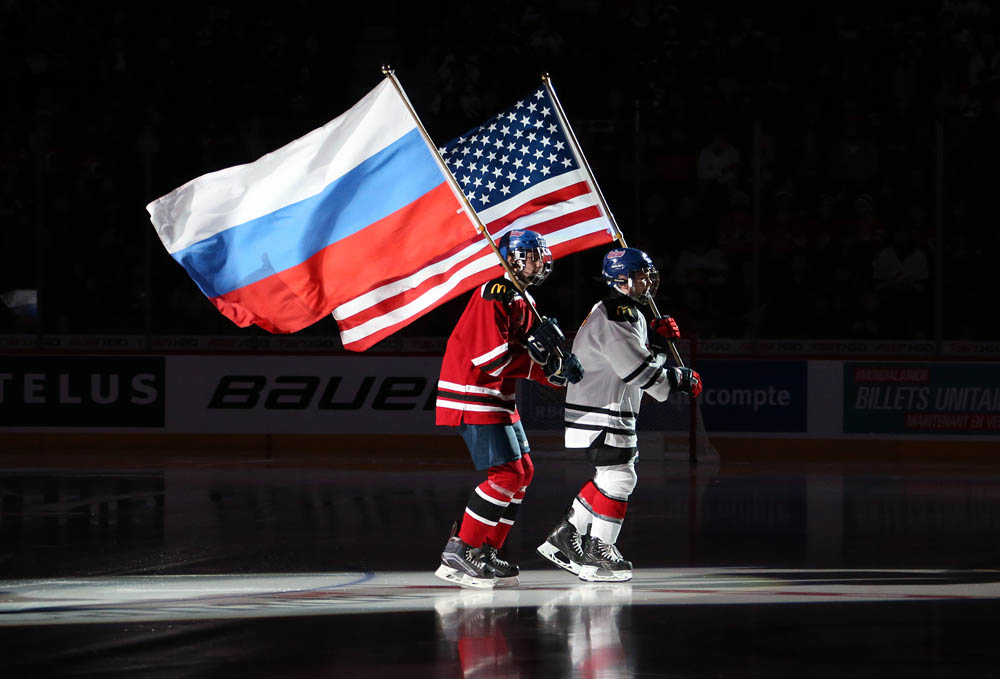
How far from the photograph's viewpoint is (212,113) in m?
20.2

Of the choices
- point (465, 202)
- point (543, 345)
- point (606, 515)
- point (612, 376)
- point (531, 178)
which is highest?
point (531, 178)

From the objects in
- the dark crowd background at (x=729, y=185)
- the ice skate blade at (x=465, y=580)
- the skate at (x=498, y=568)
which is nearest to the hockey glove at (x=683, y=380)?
the skate at (x=498, y=568)

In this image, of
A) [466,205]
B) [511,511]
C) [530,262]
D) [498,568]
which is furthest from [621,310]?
[498,568]

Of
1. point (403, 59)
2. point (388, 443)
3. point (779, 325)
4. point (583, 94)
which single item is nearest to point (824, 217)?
point (779, 325)

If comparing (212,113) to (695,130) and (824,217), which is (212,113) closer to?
(695,130)

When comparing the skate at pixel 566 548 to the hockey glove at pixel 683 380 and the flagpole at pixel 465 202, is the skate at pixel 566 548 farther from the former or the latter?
the flagpole at pixel 465 202

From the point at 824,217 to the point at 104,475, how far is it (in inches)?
315

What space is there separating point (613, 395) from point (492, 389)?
0.77 metres

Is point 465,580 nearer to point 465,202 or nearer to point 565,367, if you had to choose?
point 565,367

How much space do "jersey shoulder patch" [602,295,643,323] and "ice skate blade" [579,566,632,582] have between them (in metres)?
1.42

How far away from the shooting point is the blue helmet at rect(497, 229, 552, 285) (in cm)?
841

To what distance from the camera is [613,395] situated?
8.71 m

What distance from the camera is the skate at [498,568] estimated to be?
852 cm

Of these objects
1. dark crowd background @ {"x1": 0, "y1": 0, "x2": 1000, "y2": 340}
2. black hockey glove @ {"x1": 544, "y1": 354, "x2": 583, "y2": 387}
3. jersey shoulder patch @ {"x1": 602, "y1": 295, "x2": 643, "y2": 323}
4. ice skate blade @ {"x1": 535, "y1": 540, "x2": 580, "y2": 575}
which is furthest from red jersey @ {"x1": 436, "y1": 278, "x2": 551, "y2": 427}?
dark crowd background @ {"x1": 0, "y1": 0, "x2": 1000, "y2": 340}
